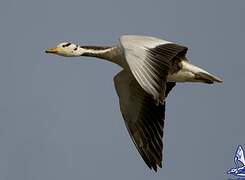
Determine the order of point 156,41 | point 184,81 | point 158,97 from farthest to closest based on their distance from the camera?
1. point 184,81
2. point 156,41
3. point 158,97

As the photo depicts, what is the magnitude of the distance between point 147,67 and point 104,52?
3.27 meters

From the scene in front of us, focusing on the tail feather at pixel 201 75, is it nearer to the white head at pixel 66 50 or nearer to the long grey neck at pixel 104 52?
the long grey neck at pixel 104 52

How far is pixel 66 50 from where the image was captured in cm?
2222

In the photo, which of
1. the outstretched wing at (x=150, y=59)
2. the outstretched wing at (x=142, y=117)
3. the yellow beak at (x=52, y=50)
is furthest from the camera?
the yellow beak at (x=52, y=50)

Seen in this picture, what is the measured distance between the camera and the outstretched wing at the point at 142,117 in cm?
2144

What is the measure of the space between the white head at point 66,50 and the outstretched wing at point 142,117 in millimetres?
1060

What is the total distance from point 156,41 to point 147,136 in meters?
2.67

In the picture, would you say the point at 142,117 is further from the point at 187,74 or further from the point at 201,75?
the point at 201,75

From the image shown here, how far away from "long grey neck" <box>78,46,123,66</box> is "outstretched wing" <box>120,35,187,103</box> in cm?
109

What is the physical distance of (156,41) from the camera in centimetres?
1989

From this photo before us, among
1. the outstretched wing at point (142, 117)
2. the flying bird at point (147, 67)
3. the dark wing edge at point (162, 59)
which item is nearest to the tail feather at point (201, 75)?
the flying bird at point (147, 67)

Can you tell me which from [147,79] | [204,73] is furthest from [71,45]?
[147,79]

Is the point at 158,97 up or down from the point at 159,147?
up

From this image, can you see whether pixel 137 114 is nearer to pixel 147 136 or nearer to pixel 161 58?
pixel 147 136
